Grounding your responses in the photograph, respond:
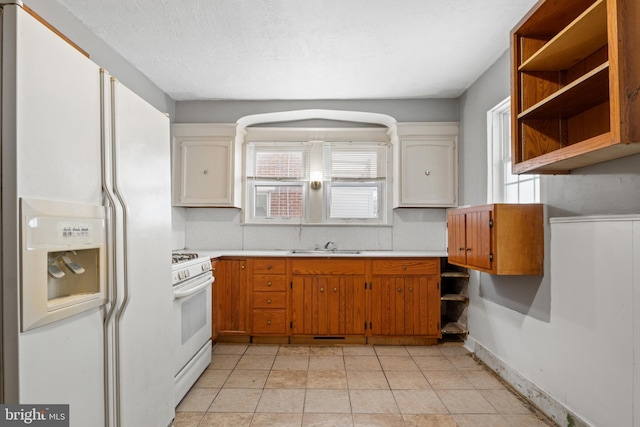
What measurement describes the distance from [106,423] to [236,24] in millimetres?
2382

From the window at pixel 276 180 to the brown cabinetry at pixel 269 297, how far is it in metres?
0.87

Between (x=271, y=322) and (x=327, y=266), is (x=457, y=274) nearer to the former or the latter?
(x=327, y=266)

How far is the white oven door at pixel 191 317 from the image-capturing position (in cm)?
225

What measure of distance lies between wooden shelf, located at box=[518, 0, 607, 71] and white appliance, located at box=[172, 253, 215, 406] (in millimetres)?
2336

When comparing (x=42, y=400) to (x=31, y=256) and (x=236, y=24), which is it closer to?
(x=31, y=256)

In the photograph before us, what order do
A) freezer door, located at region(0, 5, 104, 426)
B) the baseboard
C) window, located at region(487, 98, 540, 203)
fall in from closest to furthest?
freezer door, located at region(0, 5, 104, 426) < the baseboard < window, located at region(487, 98, 540, 203)

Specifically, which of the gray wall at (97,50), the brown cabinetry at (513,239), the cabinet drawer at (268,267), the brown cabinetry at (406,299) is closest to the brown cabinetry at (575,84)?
the brown cabinetry at (513,239)

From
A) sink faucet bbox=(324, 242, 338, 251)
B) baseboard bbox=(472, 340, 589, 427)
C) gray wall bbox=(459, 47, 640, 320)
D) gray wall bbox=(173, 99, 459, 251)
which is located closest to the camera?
gray wall bbox=(459, 47, 640, 320)

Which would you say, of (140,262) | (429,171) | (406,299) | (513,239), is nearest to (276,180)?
(429,171)

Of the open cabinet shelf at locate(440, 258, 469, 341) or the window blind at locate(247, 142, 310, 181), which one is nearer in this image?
the open cabinet shelf at locate(440, 258, 469, 341)

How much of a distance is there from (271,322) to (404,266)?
A: 54.8 inches

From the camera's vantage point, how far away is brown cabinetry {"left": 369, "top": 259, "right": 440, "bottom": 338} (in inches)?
139

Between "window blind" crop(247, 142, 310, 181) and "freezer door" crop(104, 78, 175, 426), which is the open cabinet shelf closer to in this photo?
"window blind" crop(247, 142, 310, 181)

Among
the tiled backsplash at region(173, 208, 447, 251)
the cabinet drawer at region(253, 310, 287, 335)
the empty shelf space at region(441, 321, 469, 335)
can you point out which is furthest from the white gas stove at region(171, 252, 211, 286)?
the empty shelf space at region(441, 321, 469, 335)
